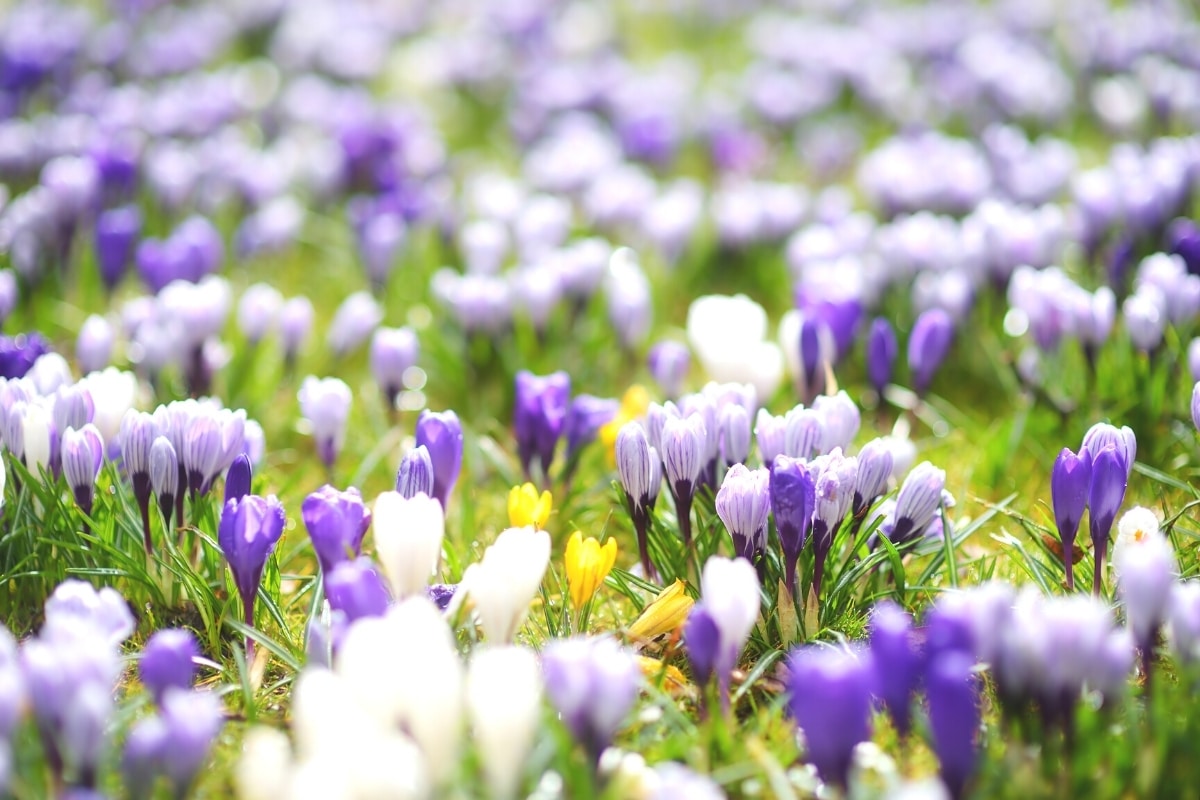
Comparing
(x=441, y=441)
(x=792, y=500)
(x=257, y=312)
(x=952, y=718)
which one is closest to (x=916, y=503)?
Result: (x=792, y=500)

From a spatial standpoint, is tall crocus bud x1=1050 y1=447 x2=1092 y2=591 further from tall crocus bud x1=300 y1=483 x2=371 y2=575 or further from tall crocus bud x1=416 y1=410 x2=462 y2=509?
tall crocus bud x1=300 y1=483 x2=371 y2=575

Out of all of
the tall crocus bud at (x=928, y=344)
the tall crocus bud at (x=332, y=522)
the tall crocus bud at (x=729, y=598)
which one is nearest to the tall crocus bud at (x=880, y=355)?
the tall crocus bud at (x=928, y=344)

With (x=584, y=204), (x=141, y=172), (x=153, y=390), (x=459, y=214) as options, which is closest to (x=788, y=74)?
(x=584, y=204)

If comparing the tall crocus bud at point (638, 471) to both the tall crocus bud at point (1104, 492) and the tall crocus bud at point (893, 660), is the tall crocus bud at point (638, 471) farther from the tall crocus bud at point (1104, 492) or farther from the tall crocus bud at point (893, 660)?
the tall crocus bud at point (1104, 492)

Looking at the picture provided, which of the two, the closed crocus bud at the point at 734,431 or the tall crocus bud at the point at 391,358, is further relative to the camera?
the tall crocus bud at the point at 391,358

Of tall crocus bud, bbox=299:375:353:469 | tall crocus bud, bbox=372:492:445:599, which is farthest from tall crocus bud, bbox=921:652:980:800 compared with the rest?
tall crocus bud, bbox=299:375:353:469

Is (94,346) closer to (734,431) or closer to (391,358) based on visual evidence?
(391,358)

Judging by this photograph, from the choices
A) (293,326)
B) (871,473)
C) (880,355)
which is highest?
(871,473)
